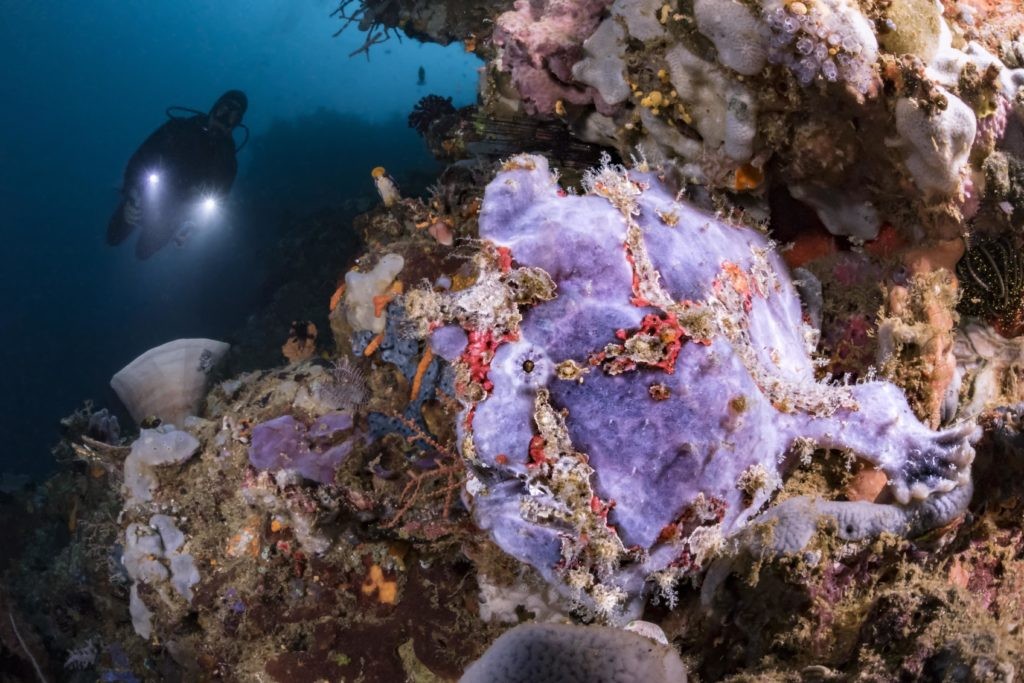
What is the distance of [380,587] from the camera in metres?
4.14

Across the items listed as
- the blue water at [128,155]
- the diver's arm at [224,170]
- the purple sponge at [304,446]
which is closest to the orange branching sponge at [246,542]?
the purple sponge at [304,446]

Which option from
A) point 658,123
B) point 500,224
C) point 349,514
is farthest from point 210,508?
point 658,123

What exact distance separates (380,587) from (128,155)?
42.5 meters

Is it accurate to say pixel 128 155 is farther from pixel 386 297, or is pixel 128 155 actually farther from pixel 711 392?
pixel 711 392

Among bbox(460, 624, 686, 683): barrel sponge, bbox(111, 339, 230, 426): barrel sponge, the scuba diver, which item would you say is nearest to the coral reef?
bbox(460, 624, 686, 683): barrel sponge

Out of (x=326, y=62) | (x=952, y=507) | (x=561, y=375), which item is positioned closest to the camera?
(x=952, y=507)

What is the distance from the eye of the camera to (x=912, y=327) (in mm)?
2824

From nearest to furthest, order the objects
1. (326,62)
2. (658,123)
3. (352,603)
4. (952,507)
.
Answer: (952,507), (658,123), (352,603), (326,62)

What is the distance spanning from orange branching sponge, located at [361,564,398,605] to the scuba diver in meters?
12.5

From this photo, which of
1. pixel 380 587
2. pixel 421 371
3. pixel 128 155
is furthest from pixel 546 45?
pixel 128 155

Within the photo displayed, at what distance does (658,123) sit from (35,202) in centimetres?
3626

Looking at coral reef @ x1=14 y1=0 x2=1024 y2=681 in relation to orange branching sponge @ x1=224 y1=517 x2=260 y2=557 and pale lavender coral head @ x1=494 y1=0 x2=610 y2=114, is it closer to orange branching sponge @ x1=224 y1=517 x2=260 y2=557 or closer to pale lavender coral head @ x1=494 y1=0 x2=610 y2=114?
pale lavender coral head @ x1=494 y1=0 x2=610 y2=114

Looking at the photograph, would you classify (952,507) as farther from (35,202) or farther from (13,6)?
(13,6)

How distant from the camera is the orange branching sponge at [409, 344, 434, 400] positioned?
393 centimetres
